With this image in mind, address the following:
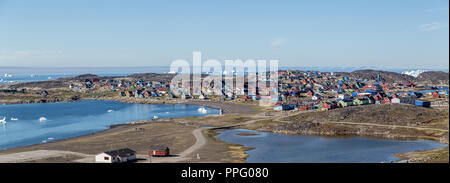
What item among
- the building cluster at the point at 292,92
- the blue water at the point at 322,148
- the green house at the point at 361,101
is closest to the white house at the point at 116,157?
the blue water at the point at 322,148

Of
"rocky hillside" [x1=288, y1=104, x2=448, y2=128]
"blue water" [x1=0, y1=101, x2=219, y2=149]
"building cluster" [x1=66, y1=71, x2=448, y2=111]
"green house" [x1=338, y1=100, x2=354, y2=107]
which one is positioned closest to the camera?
"rocky hillside" [x1=288, y1=104, x2=448, y2=128]

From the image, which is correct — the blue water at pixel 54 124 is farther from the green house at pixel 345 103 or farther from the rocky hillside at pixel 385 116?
the green house at pixel 345 103

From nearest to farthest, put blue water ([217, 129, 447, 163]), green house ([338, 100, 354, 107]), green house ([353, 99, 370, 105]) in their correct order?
blue water ([217, 129, 447, 163]), green house ([338, 100, 354, 107]), green house ([353, 99, 370, 105])

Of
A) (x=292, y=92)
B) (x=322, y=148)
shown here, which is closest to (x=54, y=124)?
(x=322, y=148)

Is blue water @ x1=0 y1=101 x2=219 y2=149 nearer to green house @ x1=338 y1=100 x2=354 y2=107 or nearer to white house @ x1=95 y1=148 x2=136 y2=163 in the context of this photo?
white house @ x1=95 y1=148 x2=136 y2=163

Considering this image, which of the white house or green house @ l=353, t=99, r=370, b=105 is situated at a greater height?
green house @ l=353, t=99, r=370, b=105

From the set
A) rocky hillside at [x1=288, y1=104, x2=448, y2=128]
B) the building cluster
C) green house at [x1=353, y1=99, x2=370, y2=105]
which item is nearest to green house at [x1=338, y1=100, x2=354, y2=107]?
the building cluster

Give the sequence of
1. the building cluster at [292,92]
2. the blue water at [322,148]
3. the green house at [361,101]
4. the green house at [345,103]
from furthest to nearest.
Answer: the building cluster at [292,92] → the green house at [361,101] → the green house at [345,103] → the blue water at [322,148]

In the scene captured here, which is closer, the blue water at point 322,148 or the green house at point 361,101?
the blue water at point 322,148
